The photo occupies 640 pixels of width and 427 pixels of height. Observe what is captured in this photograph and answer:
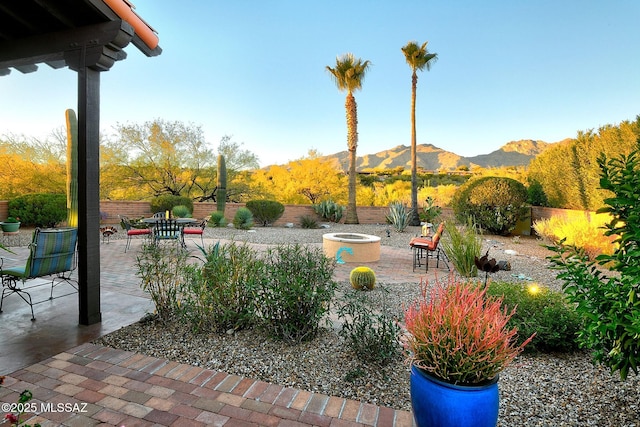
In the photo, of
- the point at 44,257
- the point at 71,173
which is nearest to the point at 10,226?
the point at 71,173

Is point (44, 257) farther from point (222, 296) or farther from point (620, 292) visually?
point (620, 292)

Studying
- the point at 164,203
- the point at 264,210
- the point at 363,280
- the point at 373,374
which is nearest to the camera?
the point at 373,374

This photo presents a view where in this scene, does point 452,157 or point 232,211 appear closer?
point 232,211

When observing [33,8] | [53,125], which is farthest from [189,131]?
[33,8]

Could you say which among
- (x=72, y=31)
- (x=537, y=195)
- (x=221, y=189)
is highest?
(x=72, y=31)

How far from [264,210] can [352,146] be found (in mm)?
5321

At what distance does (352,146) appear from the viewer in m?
16.3

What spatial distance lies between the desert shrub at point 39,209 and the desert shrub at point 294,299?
1232 cm

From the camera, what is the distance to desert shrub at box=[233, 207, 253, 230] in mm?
13258

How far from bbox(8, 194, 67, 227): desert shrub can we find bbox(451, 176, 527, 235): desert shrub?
1410 centimetres

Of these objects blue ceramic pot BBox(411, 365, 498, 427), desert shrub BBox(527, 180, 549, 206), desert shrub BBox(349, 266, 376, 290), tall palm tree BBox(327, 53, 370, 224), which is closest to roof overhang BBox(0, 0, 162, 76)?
blue ceramic pot BBox(411, 365, 498, 427)

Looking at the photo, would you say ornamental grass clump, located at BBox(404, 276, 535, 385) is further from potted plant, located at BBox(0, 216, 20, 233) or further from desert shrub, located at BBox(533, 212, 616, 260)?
potted plant, located at BBox(0, 216, 20, 233)

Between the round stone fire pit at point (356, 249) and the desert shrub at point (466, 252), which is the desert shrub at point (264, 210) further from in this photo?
the desert shrub at point (466, 252)

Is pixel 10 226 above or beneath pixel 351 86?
beneath
